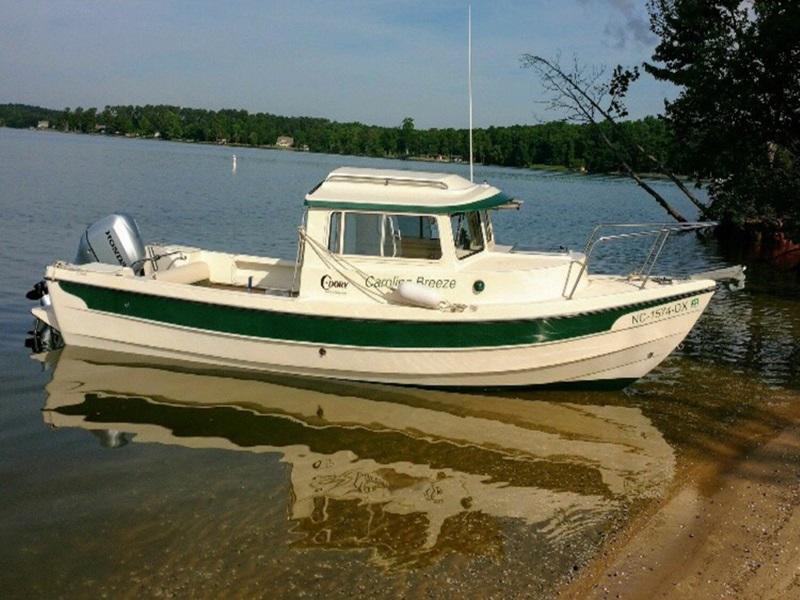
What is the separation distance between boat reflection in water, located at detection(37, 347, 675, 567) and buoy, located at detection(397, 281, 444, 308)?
4.39 ft

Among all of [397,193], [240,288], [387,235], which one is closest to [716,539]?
A: [387,235]

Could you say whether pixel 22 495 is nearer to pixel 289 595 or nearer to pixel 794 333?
pixel 289 595

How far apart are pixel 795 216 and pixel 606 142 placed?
27.8 ft

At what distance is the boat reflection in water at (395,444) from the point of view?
7.26 meters

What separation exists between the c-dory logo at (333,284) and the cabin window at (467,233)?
1.55 m

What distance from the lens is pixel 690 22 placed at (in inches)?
871

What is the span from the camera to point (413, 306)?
10.2m

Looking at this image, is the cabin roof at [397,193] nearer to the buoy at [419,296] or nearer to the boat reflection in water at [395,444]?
the buoy at [419,296]

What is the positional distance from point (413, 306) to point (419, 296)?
186 mm

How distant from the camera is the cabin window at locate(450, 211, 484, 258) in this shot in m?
10.7

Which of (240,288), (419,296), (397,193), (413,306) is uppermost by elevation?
(397,193)

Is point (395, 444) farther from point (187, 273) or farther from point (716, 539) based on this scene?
point (187, 273)

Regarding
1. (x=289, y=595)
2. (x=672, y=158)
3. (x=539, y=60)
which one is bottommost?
(x=289, y=595)

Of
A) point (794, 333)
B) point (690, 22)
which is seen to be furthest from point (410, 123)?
point (794, 333)
